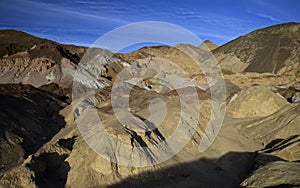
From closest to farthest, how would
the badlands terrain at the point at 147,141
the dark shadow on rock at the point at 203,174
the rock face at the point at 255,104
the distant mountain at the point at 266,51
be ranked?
the badlands terrain at the point at 147,141 < the dark shadow on rock at the point at 203,174 < the rock face at the point at 255,104 < the distant mountain at the point at 266,51

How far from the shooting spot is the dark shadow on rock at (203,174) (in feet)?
34.8

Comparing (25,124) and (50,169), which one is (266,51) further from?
(50,169)

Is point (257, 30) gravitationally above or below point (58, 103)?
above

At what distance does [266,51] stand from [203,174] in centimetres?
4928

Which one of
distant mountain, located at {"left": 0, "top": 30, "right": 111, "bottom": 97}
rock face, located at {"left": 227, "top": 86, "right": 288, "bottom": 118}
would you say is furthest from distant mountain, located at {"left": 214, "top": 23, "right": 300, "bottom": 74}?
distant mountain, located at {"left": 0, "top": 30, "right": 111, "bottom": 97}

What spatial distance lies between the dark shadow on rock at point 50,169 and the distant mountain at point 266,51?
42.2 metres

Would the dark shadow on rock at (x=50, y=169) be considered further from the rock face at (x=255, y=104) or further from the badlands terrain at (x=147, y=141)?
the rock face at (x=255, y=104)

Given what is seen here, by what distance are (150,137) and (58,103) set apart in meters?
17.5

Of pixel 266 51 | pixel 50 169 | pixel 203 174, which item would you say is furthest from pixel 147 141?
pixel 266 51

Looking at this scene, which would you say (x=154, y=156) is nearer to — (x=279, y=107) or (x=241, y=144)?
(x=241, y=144)

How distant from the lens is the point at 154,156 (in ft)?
38.3

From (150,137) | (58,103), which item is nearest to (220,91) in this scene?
(58,103)

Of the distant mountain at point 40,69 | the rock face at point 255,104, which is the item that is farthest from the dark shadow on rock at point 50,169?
the distant mountain at point 40,69

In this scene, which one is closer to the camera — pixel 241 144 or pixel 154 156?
pixel 154 156
